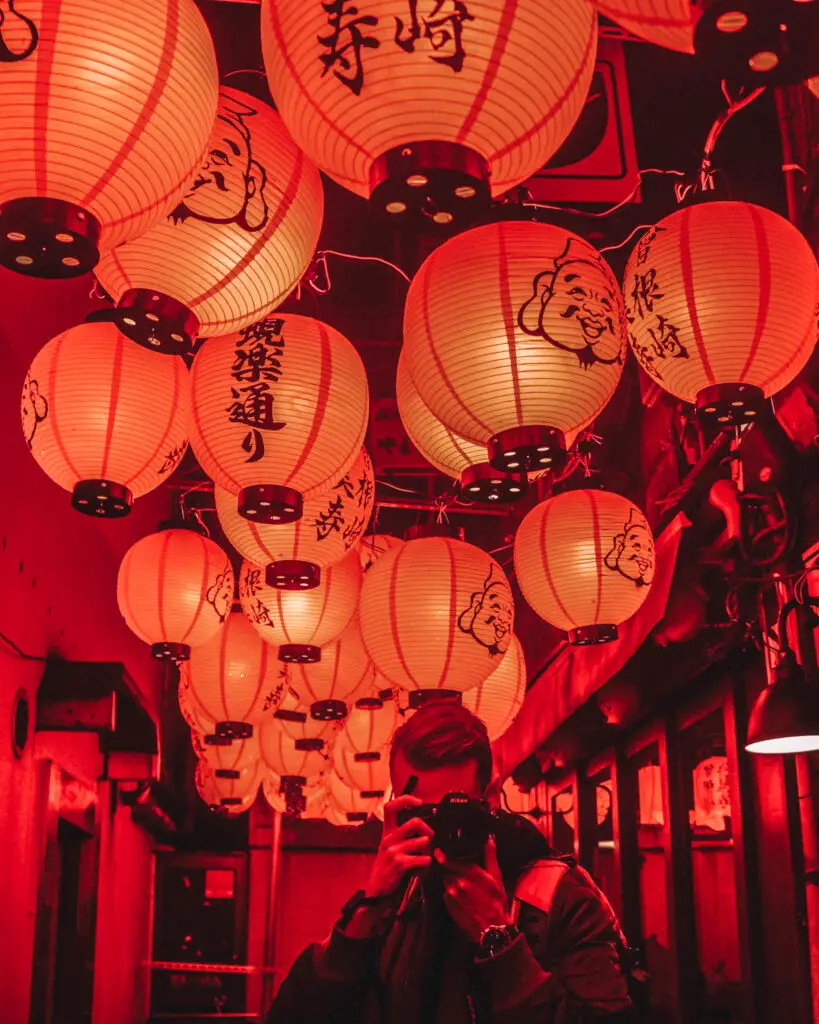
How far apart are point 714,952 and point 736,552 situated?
3128mm

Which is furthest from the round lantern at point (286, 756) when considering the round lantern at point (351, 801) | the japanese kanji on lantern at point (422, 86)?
the japanese kanji on lantern at point (422, 86)

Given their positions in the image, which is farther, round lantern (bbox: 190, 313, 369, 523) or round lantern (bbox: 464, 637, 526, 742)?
round lantern (bbox: 464, 637, 526, 742)

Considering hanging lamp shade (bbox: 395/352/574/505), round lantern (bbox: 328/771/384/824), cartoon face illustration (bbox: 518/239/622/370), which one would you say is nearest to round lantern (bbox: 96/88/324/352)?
cartoon face illustration (bbox: 518/239/622/370)

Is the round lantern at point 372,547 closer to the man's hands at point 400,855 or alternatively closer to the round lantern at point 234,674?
the round lantern at point 234,674

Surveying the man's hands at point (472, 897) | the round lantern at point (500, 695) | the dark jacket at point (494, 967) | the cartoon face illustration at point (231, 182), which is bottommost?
the dark jacket at point (494, 967)

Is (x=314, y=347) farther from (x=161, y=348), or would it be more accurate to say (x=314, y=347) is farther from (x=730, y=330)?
(x=730, y=330)

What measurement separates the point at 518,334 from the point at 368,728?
264 inches

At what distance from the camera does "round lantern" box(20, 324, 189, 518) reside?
159 inches

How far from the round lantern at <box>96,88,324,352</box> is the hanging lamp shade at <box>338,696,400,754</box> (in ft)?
21.9

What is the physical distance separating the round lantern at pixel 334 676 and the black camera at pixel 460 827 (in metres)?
4.42

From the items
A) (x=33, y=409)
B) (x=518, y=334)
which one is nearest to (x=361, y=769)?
(x=33, y=409)

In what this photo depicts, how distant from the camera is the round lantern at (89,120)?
215 centimetres

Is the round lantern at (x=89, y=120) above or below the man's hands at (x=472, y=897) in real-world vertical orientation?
above

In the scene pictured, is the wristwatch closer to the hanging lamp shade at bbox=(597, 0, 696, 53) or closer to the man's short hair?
the man's short hair
